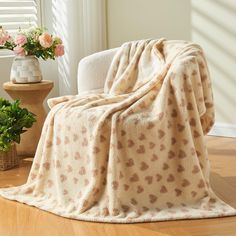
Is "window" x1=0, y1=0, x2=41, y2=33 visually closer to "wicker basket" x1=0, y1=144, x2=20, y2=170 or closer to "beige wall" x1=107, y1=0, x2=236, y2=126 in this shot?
"beige wall" x1=107, y1=0, x2=236, y2=126

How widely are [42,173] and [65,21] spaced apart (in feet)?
6.19

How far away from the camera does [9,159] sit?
3.56 m

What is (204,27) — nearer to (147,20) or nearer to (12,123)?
(147,20)

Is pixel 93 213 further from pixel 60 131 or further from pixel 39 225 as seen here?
pixel 60 131

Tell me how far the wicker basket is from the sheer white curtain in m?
1.12

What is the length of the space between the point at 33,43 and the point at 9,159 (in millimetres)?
819

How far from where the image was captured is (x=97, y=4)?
4.61 m

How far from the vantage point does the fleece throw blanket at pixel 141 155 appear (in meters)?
2.64

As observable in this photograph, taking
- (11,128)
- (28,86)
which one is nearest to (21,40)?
(28,86)

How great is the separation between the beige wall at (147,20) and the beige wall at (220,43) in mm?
112

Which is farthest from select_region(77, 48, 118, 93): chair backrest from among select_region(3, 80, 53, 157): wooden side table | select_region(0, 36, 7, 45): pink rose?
select_region(0, 36, 7, 45): pink rose

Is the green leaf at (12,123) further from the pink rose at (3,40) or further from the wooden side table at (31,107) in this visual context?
the pink rose at (3,40)

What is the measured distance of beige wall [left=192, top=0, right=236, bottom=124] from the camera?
4.16 meters

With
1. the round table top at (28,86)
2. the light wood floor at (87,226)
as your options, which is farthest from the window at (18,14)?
the light wood floor at (87,226)
